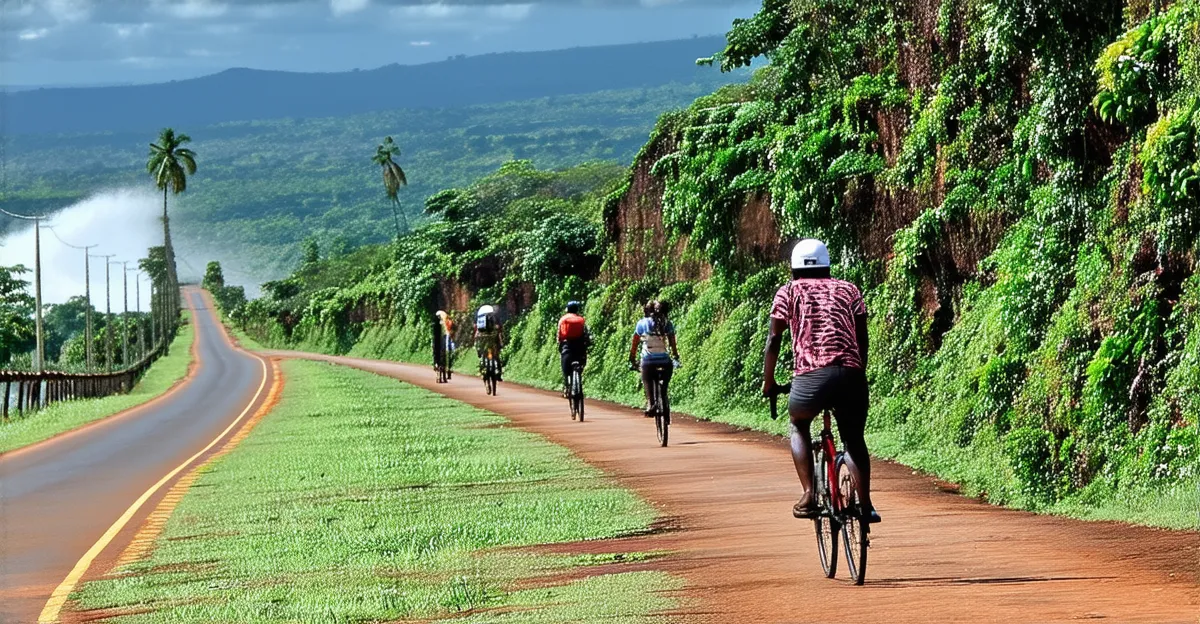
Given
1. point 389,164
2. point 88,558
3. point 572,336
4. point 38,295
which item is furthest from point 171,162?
point 88,558

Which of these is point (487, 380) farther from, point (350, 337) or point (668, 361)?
point (350, 337)

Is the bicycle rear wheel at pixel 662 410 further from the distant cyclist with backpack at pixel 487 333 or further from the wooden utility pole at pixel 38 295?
the wooden utility pole at pixel 38 295

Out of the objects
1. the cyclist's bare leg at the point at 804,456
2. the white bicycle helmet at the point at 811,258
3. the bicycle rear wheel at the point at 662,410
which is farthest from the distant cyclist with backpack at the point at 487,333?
the white bicycle helmet at the point at 811,258

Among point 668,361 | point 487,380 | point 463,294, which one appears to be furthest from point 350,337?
point 668,361

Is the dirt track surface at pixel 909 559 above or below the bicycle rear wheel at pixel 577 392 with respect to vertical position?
below

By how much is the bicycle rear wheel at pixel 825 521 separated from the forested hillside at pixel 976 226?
323 cm

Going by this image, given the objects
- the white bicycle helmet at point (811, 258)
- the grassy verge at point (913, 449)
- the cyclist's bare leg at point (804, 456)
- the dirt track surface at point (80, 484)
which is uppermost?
the white bicycle helmet at point (811, 258)

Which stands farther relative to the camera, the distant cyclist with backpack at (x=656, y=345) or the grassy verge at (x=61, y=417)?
the grassy verge at (x=61, y=417)

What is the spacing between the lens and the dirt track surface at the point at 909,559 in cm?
930

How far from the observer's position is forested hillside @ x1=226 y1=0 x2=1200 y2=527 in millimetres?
14336

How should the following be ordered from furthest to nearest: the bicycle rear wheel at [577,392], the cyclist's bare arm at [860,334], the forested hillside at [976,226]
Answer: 1. the bicycle rear wheel at [577,392]
2. the forested hillside at [976,226]
3. the cyclist's bare arm at [860,334]

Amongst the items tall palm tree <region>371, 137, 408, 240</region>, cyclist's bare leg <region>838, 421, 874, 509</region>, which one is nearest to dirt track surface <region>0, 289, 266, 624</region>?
cyclist's bare leg <region>838, 421, 874, 509</region>

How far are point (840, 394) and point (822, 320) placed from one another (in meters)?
0.44

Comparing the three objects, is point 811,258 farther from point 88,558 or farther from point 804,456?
point 88,558
